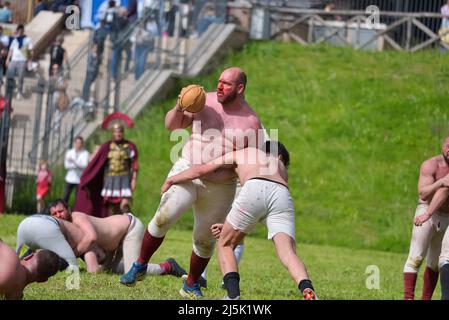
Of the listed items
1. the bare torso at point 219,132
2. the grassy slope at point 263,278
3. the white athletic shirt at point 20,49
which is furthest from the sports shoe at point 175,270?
the white athletic shirt at point 20,49

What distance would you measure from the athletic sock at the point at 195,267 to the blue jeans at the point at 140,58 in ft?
49.3

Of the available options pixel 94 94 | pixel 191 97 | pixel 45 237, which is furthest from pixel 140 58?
pixel 191 97

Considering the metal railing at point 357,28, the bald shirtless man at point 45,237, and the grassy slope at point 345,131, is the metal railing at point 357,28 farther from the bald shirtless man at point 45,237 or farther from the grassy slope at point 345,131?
the bald shirtless man at point 45,237

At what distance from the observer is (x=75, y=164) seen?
22406 millimetres

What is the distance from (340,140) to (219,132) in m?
14.1

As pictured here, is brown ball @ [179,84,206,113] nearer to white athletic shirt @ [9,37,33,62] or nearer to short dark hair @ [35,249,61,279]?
short dark hair @ [35,249,61,279]

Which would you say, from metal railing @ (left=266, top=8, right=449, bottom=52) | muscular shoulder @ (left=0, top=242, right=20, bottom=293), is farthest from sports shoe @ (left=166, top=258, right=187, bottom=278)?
metal railing @ (left=266, top=8, right=449, bottom=52)

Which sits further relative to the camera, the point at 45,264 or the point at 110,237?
the point at 110,237

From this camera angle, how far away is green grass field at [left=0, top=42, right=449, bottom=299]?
72.0 feet

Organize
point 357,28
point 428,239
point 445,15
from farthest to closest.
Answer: point 357,28 < point 445,15 < point 428,239

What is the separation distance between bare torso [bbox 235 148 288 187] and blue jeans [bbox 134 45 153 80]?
1580 cm

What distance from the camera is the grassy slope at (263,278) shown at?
1120cm

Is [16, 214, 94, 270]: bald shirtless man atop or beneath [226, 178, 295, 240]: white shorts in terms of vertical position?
beneath

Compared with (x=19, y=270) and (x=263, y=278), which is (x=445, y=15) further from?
(x=19, y=270)
